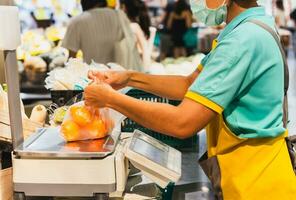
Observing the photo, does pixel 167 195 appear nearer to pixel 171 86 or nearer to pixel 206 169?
pixel 206 169

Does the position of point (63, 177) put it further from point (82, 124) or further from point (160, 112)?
point (160, 112)

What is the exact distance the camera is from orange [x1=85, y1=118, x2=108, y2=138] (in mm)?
1813

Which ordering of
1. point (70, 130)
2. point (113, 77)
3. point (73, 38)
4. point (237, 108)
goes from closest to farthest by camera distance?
point (237, 108) → point (70, 130) → point (113, 77) → point (73, 38)

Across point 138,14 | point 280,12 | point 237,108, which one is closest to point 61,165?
point 237,108

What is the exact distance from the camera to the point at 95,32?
4.23m

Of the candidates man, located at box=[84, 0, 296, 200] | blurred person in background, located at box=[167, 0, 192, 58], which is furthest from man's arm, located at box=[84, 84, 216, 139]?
blurred person in background, located at box=[167, 0, 192, 58]

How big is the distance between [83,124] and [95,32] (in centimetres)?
253

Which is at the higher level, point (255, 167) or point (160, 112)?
point (160, 112)

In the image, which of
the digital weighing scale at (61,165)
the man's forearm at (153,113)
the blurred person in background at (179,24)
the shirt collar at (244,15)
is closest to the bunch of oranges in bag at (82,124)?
the digital weighing scale at (61,165)

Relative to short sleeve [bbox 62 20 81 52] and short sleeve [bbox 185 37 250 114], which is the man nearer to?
short sleeve [bbox 185 37 250 114]

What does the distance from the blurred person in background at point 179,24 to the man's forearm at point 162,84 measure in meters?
8.32

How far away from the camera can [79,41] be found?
4223 mm

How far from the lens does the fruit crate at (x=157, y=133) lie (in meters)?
2.85

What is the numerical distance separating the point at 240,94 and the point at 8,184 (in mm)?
907
